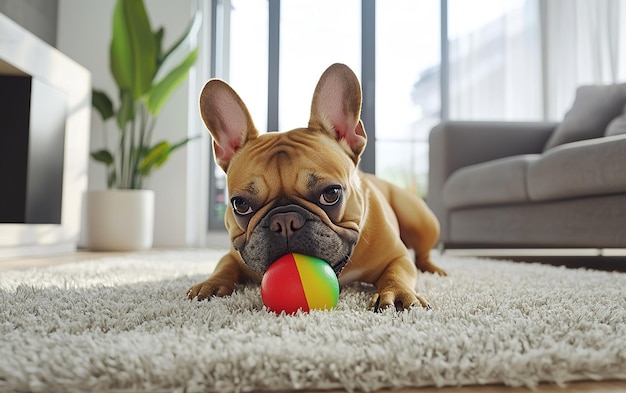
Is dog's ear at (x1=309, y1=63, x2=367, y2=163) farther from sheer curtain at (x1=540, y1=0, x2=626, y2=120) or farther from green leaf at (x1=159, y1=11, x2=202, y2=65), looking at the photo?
sheer curtain at (x1=540, y1=0, x2=626, y2=120)

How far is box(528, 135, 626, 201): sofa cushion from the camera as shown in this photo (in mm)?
1989

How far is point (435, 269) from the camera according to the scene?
5.92ft

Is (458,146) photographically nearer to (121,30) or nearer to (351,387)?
(121,30)

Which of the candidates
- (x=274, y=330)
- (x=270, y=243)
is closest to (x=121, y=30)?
(x=270, y=243)

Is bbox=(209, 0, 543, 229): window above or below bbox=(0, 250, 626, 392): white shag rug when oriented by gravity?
above

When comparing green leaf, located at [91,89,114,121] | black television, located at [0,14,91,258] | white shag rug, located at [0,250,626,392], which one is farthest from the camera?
green leaf, located at [91,89,114,121]

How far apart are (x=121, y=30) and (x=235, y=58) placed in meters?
1.46

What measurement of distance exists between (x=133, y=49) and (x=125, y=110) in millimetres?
468

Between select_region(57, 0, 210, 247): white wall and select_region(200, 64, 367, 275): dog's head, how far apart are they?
10.2 feet

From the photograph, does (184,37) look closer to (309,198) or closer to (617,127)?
(617,127)

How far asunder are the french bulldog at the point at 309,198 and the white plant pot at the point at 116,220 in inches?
95.2

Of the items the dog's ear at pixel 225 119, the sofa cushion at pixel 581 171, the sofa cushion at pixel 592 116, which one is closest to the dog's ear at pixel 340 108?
the dog's ear at pixel 225 119

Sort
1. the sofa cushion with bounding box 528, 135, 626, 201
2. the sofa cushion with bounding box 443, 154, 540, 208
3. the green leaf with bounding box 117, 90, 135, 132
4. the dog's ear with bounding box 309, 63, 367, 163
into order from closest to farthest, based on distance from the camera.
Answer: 1. the dog's ear with bounding box 309, 63, 367, 163
2. the sofa cushion with bounding box 528, 135, 626, 201
3. the sofa cushion with bounding box 443, 154, 540, 208
4. the green leaf with bounding box 117, 90, 135, 132

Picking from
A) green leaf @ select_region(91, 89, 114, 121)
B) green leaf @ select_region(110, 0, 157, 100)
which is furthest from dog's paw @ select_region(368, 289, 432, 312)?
green leaf @ select_region(91, 89, 114, 121)
